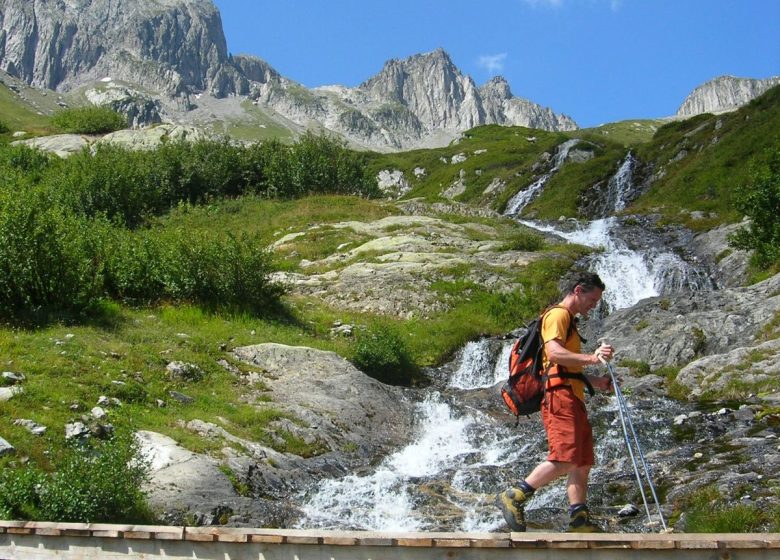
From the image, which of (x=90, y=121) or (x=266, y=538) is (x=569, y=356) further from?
(x=90, y=121)

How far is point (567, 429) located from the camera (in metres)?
7.69

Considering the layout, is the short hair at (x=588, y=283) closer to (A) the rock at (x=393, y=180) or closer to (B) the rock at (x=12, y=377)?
(B) the rock at (x=12, y=377)

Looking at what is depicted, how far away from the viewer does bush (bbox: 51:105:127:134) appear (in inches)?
2817

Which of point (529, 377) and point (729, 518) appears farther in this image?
point (729, 518)

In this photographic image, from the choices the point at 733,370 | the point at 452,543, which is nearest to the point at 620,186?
the point at 733,370

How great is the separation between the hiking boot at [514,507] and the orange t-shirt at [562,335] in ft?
4.44

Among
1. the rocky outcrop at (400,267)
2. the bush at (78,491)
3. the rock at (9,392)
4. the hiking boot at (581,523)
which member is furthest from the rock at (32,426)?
the rocky outcrop at (400,267)

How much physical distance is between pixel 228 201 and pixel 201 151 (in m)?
6.80

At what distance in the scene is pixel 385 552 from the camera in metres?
6.74

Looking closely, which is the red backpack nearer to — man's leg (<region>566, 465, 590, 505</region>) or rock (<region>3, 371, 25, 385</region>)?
man's leg (<region>566, 465, 590, 505</region>)

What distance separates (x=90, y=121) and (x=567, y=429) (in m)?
75.3

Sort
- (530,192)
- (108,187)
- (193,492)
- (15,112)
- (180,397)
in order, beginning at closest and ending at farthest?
(193,492)
(180,397)
(108,187)
(530,192)
(15,112)

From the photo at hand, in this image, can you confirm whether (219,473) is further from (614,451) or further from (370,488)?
(614,451)

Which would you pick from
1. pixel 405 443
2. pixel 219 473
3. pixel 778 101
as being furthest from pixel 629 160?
pixel 219 473
